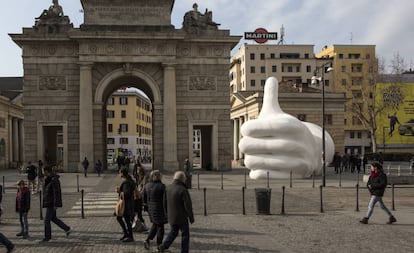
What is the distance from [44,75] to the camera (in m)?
42.5

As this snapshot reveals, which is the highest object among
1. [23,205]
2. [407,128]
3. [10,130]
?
[10,130]

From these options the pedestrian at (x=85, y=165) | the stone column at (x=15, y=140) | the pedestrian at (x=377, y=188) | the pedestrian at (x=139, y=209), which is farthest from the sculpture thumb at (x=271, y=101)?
the stone column at (x=15, y=140)

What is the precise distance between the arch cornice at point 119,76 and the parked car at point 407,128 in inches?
1452

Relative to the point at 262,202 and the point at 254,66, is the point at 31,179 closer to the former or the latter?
the point at 262,202

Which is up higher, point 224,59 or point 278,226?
point 224,59

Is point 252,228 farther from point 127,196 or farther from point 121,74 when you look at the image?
point 121,74

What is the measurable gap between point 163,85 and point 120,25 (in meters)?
5.89

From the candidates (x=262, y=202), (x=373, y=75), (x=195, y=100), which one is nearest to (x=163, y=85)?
(x=195, y=100)

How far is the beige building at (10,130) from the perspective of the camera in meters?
62.3

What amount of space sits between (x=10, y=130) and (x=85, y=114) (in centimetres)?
2887

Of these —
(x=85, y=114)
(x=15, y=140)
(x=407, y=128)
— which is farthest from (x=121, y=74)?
(x=407, y=128)

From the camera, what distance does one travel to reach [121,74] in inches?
1674

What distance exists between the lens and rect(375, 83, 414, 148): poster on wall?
65.1 metres

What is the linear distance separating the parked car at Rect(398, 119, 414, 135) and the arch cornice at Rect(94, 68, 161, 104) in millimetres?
36883
